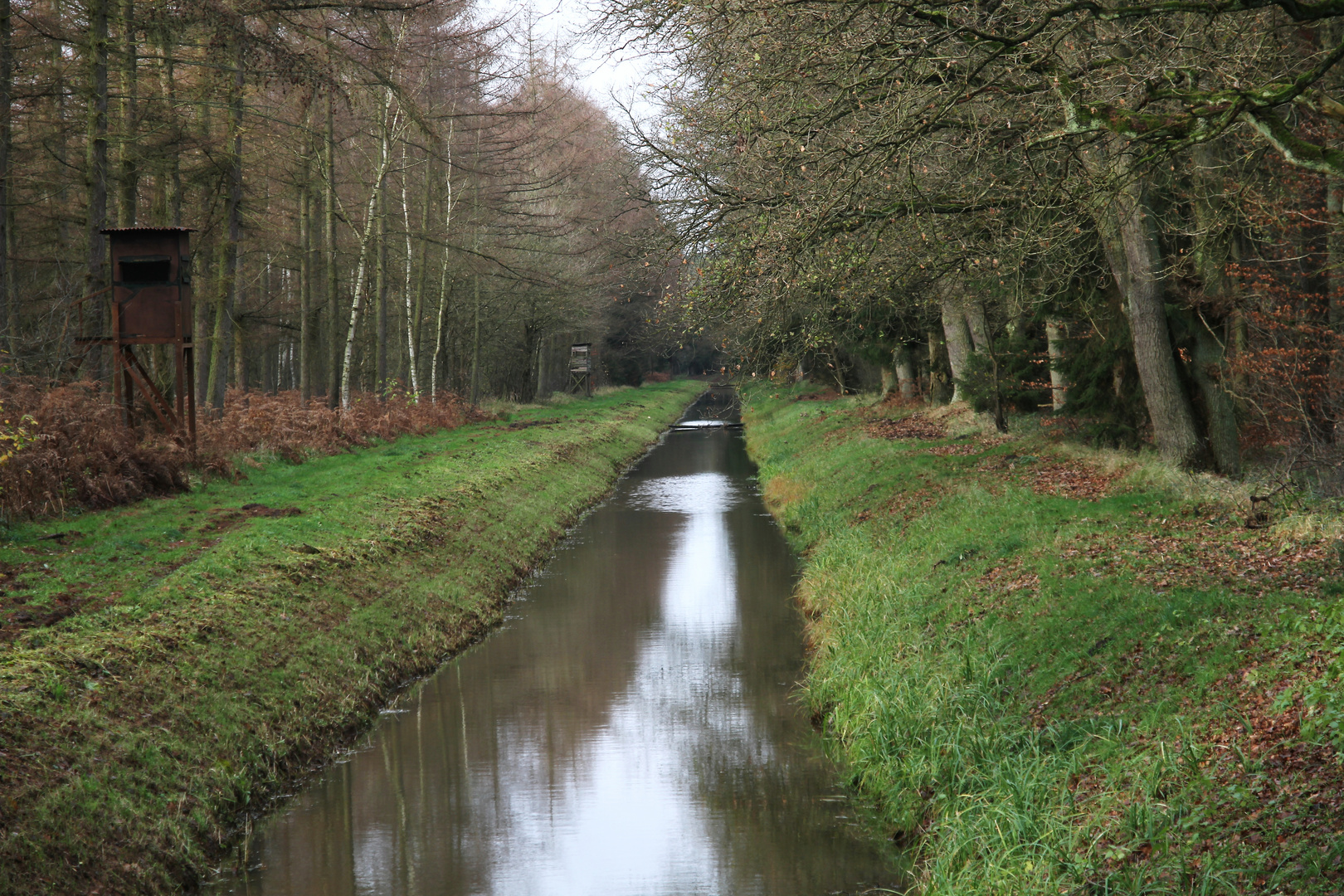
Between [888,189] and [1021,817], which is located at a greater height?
[888,189]

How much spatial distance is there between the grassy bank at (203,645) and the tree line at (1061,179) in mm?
4915

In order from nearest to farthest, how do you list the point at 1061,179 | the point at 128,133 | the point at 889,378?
the point at 1061,179, the point at 128,133, the point at 889,378

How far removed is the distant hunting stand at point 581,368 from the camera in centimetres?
5297

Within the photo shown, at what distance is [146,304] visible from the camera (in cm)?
1469

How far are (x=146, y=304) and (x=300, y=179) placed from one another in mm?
9582

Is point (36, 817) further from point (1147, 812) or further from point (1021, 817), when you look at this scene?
point (1147, 812)

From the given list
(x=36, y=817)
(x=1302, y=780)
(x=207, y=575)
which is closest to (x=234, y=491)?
(x=207, y=575)

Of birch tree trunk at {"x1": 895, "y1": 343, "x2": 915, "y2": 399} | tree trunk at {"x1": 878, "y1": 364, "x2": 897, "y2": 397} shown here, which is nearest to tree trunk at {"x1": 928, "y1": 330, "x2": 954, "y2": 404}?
birch tree trunk at {"x1": 895, "y1": 343, "x2": 915, "y2": 399}

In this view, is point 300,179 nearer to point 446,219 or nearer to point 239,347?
point 239,347

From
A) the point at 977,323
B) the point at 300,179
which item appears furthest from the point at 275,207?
the point at 977,323

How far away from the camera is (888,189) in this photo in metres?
10.9

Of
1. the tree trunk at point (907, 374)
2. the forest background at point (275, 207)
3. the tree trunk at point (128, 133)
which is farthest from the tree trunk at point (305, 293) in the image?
the tree trunk at point (907, 374)

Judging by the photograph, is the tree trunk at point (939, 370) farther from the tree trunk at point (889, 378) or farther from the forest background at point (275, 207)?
the forest background at point (275, 207)

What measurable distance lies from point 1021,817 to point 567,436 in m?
24.3
